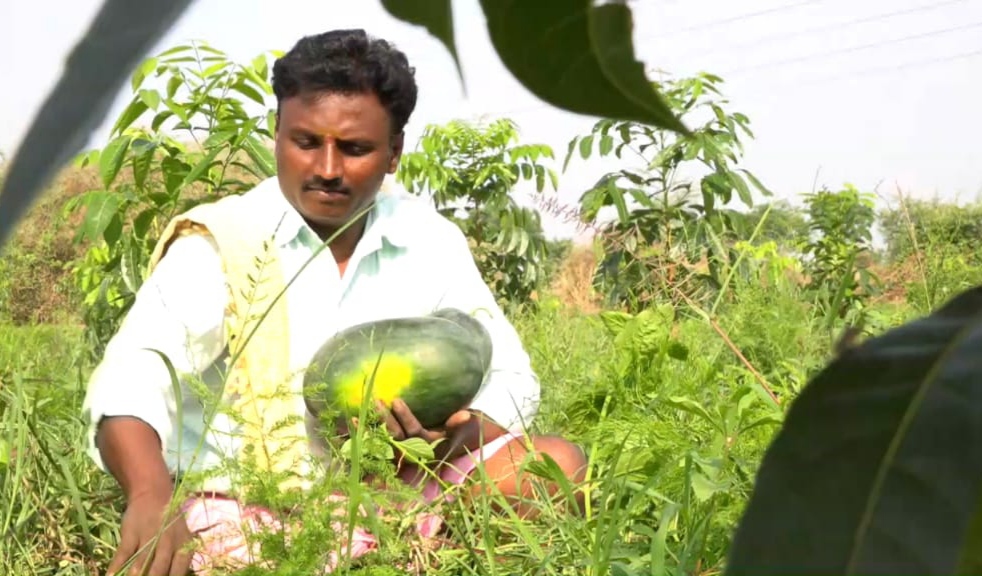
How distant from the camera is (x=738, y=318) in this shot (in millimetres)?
2680

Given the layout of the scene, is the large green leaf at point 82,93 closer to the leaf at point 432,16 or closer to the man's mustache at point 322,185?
the leaf at point 432,16

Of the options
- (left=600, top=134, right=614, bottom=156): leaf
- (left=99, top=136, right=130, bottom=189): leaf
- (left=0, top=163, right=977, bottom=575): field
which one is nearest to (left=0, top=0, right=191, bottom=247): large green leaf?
(left=0, top=163, right=977, bottom=575): field

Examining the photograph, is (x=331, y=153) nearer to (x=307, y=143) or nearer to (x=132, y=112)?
(x=307, y=143)

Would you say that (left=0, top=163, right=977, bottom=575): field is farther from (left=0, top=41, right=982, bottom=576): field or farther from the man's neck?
the man's neck

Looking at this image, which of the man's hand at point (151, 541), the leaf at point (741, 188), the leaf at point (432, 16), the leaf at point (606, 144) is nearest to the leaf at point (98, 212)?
the man's hand at point (151, 541)

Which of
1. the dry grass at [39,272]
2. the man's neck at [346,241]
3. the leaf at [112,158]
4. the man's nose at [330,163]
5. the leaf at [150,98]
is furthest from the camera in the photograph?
the dry grass at [39,272]

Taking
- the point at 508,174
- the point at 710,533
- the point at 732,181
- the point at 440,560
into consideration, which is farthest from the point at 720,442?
the point at 508,174

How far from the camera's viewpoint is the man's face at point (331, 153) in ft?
6.88

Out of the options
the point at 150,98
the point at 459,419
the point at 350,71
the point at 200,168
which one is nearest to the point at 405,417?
the point at 459,419

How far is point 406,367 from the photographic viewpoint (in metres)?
1.93

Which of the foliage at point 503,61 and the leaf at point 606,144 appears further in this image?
the leaf at point 606,144

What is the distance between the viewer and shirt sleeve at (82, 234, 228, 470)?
71.0 inches

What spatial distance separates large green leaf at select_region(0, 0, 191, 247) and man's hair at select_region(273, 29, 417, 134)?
1995mm

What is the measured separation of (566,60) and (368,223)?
7.07 feet
